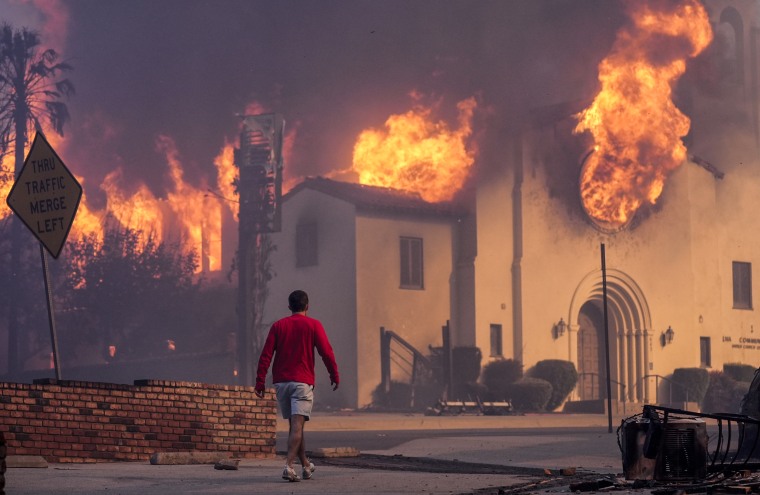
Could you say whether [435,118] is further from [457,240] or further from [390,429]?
[390,429]

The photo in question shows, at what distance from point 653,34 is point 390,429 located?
65.9 feet

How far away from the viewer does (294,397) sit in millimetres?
10969

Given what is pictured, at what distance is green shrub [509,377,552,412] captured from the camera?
3834cm

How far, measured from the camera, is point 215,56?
58.9 m

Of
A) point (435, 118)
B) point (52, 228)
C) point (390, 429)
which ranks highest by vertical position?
point (435, 118)

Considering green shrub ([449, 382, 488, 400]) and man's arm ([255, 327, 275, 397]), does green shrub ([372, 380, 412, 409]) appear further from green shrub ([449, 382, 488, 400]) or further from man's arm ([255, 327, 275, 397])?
man's arm ([255, 327, 275, 397])

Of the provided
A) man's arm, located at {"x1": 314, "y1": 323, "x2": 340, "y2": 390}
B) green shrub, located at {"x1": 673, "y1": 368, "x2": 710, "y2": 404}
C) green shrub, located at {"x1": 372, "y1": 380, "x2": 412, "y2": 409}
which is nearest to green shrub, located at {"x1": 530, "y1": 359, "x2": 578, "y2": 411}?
green shrub, located at {"x1": 372, "y1": 380, "x2": 412, "y2": 409}

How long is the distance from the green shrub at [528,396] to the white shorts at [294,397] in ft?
90.7

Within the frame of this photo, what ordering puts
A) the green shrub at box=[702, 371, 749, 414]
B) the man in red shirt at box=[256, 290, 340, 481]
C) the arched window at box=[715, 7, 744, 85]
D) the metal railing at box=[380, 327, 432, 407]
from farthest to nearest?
the arched window at box=[715, 7, 744, 85] < the green shrub at box=[702, 371, 749, 414] < the metal railing at box=[380, 327, 432, 407] < the man in red shirt at box=[256, 290, 340, 481]

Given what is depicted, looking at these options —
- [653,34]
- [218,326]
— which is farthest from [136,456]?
[218,326]

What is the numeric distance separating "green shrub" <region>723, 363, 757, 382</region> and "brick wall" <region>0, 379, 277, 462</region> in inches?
1317

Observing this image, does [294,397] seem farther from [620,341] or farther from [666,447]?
[620,341]

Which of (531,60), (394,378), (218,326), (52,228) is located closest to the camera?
(52,228)

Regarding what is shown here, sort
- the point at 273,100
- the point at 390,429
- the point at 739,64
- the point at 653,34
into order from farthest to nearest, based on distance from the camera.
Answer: the point at 739,64, the point at 273,100, the point at 653,34, the point at 390,429
